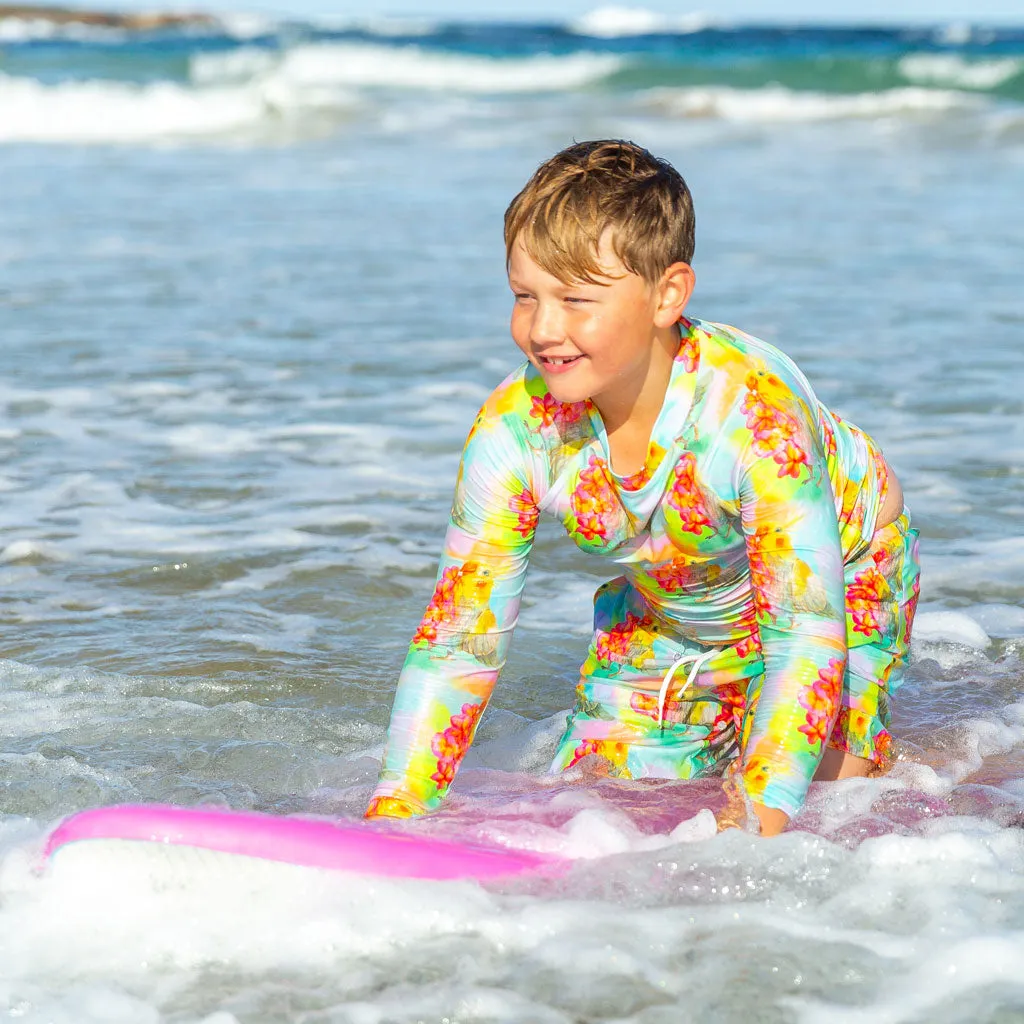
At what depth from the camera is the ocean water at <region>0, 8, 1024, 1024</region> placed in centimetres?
241

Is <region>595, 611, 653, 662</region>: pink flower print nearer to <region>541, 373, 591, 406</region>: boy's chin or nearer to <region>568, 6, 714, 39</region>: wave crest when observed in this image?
<region>541, 373, 591, 406</region>: boy's chin

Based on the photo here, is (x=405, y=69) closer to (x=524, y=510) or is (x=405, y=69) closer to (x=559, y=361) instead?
(x=524, y=510)

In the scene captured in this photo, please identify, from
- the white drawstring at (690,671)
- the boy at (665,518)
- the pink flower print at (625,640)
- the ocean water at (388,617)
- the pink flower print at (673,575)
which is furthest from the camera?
the pink flower print at (625,640)

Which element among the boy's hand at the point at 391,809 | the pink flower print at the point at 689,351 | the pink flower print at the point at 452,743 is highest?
the pink flower print at the point at 689,351

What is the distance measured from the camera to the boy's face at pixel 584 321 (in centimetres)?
249

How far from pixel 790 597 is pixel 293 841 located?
0.93m

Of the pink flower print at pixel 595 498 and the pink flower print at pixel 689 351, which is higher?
the pink flower print at pixel 689 351

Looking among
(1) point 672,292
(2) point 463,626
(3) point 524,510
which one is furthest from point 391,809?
(1) point 672,292

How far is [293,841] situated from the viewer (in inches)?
99.7

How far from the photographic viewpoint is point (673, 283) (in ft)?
8.36

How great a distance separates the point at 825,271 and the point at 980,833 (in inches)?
263

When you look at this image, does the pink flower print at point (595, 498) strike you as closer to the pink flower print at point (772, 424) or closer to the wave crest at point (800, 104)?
Result: the pink flower print at point (772, 424)

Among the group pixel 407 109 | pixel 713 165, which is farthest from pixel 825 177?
pixel 407 109

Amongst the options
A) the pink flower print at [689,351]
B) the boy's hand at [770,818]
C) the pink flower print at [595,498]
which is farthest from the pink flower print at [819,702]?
the pink flower print at [689,351]
